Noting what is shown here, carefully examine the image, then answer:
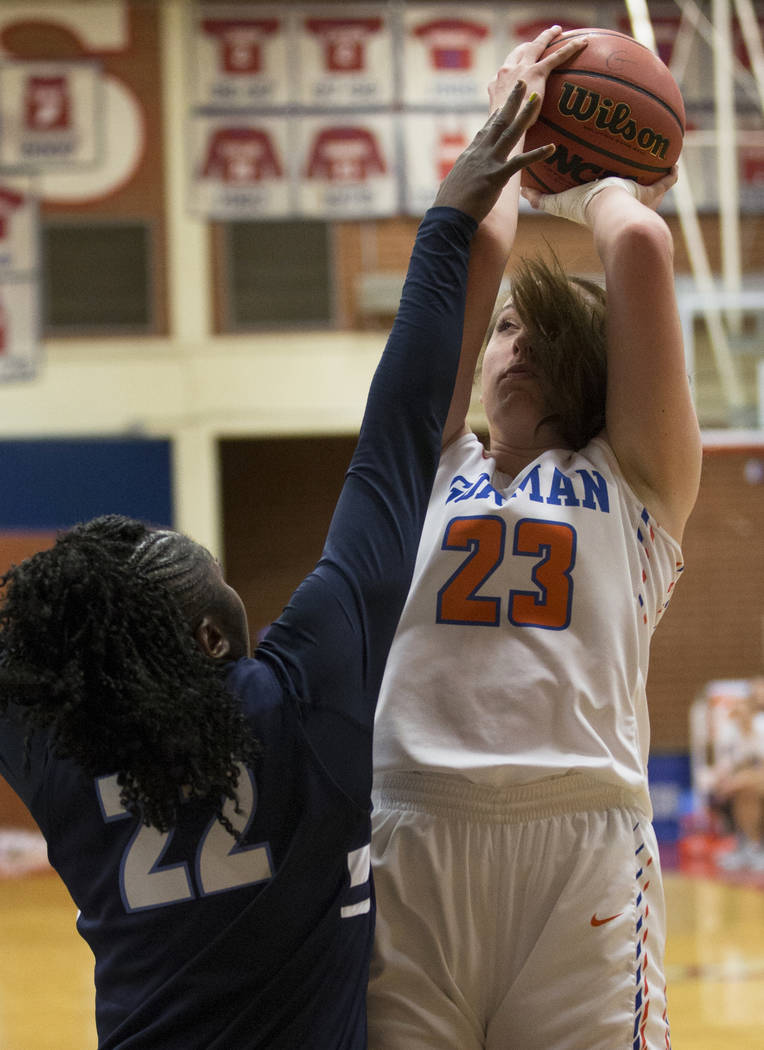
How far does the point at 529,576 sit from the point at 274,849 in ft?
1.70

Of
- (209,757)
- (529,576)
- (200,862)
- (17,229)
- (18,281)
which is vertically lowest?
(200,862)

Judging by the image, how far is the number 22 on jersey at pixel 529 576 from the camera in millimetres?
1644

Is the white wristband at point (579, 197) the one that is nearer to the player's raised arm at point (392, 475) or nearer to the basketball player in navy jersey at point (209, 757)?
the player's raised arm at point (392, 475)

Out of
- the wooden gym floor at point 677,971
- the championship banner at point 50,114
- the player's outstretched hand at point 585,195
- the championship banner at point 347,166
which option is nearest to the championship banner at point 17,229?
the championship banner at point 50,114

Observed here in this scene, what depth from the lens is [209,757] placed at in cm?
129

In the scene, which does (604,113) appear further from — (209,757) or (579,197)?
(209,757)

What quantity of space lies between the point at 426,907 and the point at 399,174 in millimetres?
8593

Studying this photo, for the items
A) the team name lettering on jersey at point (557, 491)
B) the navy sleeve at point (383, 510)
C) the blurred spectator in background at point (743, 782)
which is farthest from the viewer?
the blurred spectator in background at point (743, 782)

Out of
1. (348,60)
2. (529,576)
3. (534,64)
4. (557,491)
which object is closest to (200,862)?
(529,576)

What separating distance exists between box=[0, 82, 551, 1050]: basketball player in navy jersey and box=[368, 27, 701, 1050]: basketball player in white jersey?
17cm

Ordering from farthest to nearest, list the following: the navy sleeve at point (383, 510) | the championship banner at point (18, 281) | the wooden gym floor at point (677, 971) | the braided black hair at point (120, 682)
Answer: the championship banner at point (18, 281) → the wooden gym floor at point (677, 971) → the navy sleeve at point (383, 510) → the braided black hair at point (120, 682)

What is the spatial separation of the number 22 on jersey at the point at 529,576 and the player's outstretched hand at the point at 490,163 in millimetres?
416

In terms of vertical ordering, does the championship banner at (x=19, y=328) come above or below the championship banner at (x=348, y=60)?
below

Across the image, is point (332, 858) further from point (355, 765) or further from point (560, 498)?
point (560, 498)
